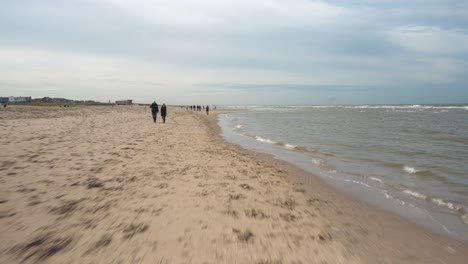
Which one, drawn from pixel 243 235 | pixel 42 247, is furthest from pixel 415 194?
pixel 42 247

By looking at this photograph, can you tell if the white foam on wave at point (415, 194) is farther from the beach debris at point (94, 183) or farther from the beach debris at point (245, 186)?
the beach debris at point (94, 183)

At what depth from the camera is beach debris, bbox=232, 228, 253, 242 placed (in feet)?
12.2

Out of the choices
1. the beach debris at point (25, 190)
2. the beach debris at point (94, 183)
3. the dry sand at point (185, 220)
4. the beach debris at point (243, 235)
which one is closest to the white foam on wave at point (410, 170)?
the dry sand at point (185, 220)

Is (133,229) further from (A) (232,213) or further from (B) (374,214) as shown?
(B) (374,214)

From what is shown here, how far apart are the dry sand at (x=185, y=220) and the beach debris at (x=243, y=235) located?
2 centimetres

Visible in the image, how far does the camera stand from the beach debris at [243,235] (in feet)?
12.2

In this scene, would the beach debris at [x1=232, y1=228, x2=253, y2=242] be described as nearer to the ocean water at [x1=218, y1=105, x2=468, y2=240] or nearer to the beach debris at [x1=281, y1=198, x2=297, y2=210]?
the beach debris at [x1=281, y1=198, x2=297, y2=210]

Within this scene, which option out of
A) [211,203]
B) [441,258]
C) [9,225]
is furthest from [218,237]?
[441,258]

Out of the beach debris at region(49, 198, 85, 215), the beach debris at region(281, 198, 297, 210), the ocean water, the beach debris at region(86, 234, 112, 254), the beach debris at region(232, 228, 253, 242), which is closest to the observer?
the beach debris at region(86, 234, 112, 254)

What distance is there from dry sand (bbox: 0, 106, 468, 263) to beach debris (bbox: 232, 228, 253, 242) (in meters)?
0.02

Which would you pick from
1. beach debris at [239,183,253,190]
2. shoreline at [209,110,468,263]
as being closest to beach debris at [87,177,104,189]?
beach debris at [239,183,253,190]

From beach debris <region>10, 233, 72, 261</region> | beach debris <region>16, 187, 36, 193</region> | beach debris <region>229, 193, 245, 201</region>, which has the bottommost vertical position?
beach debris <region>229, 193, 245, 201</region>

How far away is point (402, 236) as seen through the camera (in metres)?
4.40

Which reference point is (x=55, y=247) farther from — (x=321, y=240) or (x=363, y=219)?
(x=363, y=219)
